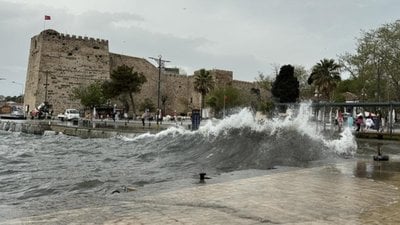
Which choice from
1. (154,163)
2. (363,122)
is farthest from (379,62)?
(154,163)

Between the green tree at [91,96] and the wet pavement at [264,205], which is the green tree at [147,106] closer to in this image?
the green tree at [91,96]

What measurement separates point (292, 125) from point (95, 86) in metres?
42.1

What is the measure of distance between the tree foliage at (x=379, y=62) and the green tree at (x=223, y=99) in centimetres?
2650

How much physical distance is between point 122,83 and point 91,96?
5248mm

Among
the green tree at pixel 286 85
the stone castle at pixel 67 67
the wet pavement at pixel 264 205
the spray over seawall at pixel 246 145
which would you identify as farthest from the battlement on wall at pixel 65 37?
the wet pavement at pixel 264 205

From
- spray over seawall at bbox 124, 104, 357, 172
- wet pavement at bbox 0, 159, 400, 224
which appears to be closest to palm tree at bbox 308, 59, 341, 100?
spray over seawall at bbox 124, 104, 357, 172

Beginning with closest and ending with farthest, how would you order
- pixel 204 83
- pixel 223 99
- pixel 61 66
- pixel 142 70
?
pixel 61 66 < pixel 223 99 < pixel 204 83 < pixel 142 70

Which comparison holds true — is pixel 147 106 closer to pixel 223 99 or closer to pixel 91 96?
pixel 91 96

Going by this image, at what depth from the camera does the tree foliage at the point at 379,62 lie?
38.8m

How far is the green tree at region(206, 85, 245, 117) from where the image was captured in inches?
2692

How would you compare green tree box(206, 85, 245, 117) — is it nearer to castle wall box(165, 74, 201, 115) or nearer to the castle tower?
castle wall box(165, 74, 201, 115)

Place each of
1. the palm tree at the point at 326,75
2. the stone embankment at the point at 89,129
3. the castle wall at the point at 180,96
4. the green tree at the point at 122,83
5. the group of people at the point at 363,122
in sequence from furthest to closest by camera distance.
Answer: the castle wall at the point at 180,96 < the green tree at the point at 122,83 < the palm tree at the point at 326,75 < the stone embankment at the point at 89,129 < the group of people at the point at 363,122

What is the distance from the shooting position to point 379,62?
39.7 metres

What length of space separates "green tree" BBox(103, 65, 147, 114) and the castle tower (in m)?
4.01
